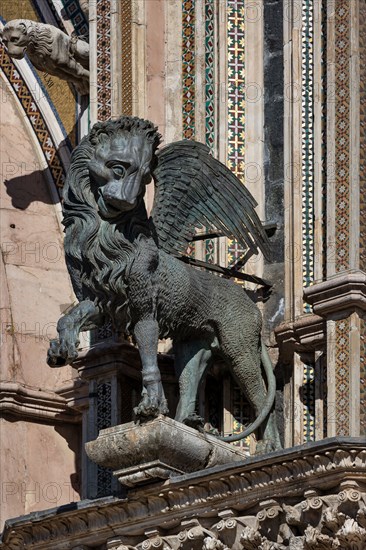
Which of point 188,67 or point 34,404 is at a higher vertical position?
point 188,67

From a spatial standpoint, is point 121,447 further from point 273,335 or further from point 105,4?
point 105,4

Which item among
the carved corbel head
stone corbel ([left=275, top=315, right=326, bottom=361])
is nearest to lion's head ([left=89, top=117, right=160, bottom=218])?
stone corbel ([left=275, top=315, right=326, bottom=361])

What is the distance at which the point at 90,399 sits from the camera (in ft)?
45.4

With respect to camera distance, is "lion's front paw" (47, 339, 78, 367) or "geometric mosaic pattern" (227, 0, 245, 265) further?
"geometric mosaic pattern" (227, 0, 245, 265)

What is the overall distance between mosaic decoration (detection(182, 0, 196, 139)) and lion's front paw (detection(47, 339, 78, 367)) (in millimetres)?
1783

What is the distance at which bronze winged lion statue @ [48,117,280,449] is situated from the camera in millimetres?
12625

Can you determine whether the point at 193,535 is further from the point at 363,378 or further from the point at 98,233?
the point at 98,233

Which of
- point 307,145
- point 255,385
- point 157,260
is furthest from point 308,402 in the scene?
point 307,145

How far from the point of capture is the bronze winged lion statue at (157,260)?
1262cm

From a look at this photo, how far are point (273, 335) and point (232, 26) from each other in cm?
168

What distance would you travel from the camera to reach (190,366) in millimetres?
13016

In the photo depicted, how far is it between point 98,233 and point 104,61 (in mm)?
1858

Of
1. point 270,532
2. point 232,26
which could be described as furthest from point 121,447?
point 232,26

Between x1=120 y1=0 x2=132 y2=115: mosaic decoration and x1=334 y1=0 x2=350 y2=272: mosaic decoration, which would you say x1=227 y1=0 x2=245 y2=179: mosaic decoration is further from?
x1=334 y1=0 x2=350 y2=272: mosaic decoration
